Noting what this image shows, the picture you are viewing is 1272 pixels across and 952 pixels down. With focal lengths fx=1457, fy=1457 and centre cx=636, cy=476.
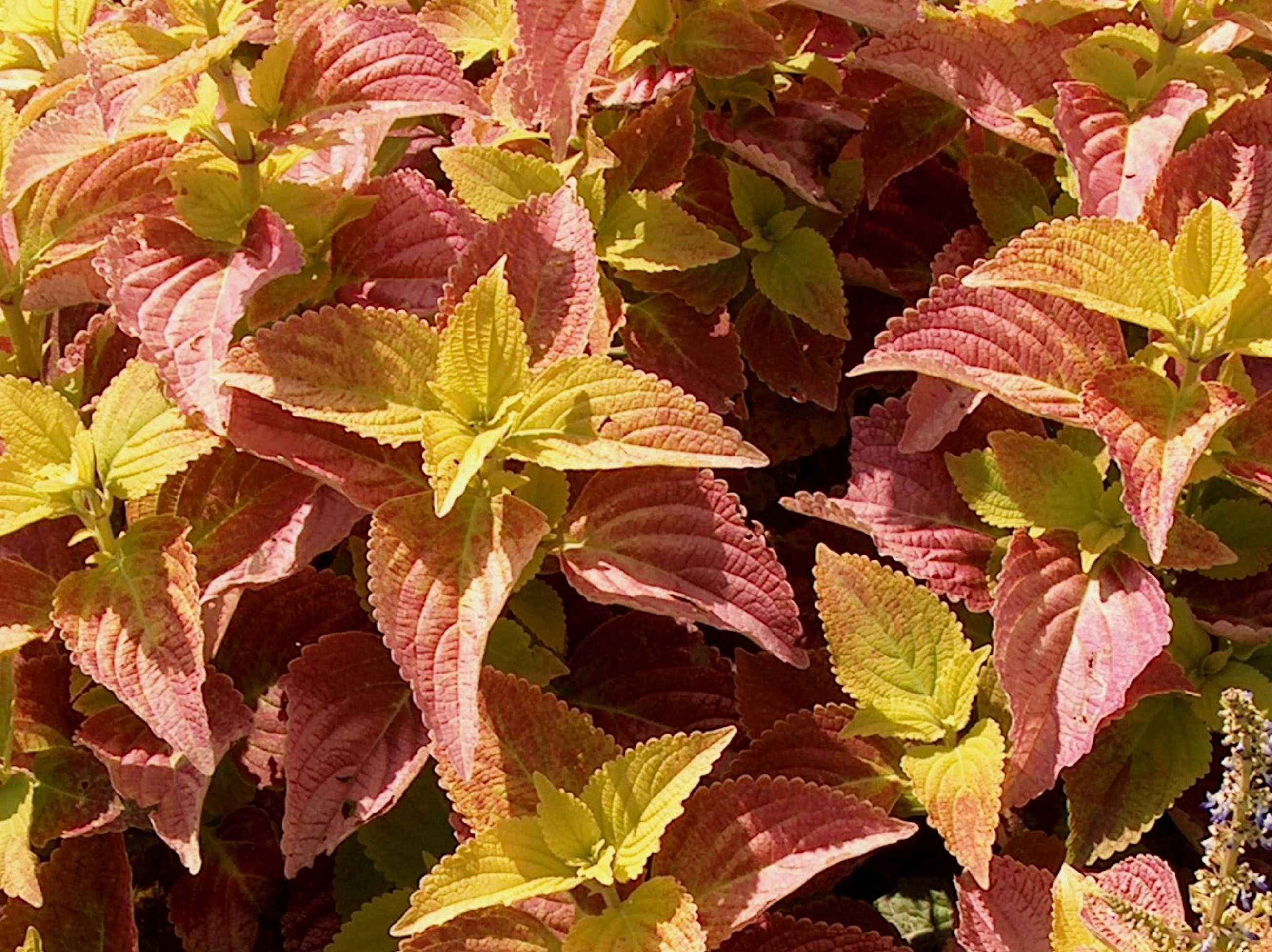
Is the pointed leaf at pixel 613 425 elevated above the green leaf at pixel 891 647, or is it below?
above

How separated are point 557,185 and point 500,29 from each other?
12.2 inches

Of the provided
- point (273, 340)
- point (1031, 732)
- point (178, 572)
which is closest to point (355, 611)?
point (178, 572)

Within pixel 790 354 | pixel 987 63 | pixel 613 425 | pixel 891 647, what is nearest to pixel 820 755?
pixel 891 647

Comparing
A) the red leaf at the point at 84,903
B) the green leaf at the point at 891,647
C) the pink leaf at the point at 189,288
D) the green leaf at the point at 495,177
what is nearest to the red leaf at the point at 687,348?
the green leaf at the point at 495,177

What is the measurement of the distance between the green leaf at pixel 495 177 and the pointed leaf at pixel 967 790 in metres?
0.62

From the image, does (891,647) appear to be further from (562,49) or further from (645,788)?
(562,49)

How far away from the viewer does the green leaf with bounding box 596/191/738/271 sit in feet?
4.58

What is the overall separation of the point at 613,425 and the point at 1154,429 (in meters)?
0.42

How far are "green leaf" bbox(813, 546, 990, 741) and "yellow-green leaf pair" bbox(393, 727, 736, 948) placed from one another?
18 cm

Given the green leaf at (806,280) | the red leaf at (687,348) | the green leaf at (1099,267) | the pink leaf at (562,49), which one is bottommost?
the red leaf at (687,348)

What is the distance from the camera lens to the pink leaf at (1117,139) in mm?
1287

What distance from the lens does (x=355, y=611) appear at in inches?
53.9

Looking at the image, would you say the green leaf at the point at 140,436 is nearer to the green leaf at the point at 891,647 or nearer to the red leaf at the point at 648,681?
the red leaf at the point at 648,681

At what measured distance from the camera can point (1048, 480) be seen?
1.24 m
